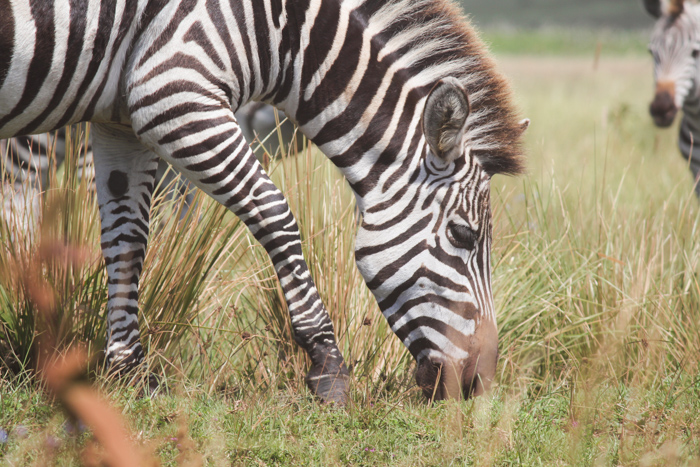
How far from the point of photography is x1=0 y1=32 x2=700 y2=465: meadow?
2.45 m

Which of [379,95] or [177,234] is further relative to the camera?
[177,234]

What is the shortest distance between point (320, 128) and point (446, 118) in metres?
0.60

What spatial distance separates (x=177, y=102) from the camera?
245 cm

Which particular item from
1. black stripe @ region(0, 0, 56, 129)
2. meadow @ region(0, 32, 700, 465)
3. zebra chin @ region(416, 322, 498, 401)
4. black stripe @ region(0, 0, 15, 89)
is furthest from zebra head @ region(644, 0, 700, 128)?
black stripe @ region(0, 0, 15, 89)

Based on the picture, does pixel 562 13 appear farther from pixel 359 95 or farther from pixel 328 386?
pixel 328 386

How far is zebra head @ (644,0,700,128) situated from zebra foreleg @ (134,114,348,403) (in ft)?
16.1

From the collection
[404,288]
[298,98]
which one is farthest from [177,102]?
[404,288]

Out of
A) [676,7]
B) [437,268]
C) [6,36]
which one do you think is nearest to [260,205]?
[437,268]

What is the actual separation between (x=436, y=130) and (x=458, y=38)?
548 millimetres

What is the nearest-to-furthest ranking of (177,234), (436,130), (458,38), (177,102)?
1. (177,102)
2. (436,130)
3. (458,38)
4. (177,234)

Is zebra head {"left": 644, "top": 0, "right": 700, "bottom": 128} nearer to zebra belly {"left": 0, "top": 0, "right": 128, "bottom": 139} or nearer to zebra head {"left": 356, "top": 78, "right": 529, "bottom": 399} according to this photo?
zebra head {"left": 356, "top": 78, "right": 529, "bottom": 399}

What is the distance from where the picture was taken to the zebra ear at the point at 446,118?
8.33 feet

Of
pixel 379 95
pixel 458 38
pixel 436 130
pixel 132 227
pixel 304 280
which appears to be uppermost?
pixel 458 38

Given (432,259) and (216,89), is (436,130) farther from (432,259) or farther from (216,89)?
(216,89)
